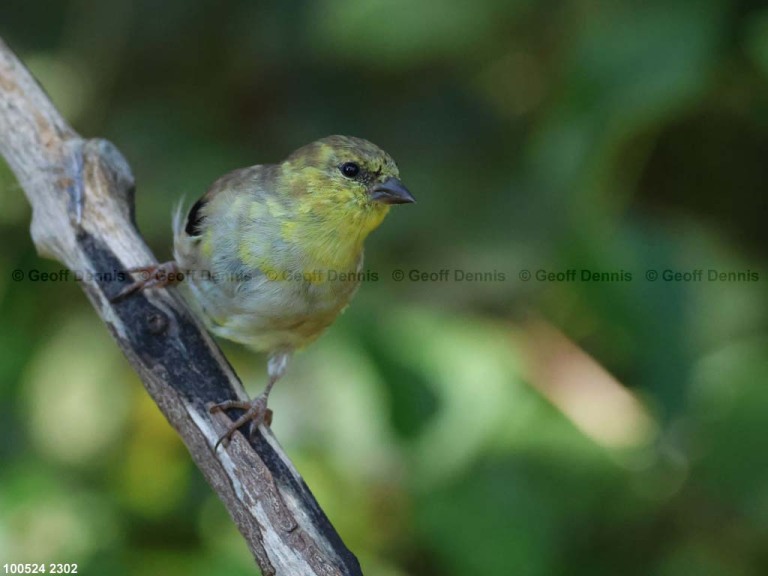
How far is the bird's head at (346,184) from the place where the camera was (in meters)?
3.50

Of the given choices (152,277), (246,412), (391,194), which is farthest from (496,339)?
(152,277)

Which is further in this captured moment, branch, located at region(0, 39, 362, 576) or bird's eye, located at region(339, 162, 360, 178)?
bird's eye, located at region(339, 162, 360, 178)

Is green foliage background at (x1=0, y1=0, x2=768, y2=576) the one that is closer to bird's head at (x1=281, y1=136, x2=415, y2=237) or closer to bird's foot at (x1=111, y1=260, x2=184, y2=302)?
bird's head at (x1=281, y1=136, x2=415, y2=237)

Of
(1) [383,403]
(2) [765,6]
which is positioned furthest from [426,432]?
(2) [765,6]

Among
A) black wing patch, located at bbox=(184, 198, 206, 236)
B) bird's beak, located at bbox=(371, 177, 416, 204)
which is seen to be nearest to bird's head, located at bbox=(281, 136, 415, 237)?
bird's beak, located at bbox=(371, 177, 416, 204)

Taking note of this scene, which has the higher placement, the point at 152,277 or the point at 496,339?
the point at 496,339

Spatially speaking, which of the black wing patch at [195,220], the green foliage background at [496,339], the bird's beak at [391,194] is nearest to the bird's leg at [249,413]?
the green foliage background at [496,339]

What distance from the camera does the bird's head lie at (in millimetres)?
3504

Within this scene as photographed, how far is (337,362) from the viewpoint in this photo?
377 centimetres

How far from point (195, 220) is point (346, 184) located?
0.62 meters

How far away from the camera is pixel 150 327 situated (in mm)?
3146

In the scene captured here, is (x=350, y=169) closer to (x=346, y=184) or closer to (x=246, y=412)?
(x=346, y=184)

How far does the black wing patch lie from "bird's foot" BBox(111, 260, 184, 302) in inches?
6.3

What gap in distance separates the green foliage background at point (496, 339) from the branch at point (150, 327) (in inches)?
24.7
